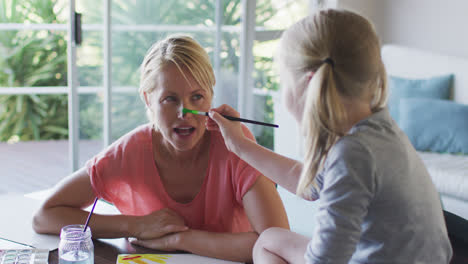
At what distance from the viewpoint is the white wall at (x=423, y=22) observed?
3998mm

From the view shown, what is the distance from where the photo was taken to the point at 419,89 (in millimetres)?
3516

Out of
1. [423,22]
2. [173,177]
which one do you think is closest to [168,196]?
[173,177]

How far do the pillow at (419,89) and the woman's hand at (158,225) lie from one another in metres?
2.53

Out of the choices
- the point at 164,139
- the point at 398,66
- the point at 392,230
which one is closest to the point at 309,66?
the point at 392,230

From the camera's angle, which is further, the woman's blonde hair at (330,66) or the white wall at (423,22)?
the white wall at (423,22)

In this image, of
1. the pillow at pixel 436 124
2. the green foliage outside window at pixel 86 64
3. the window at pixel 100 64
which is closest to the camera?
the pillow at pixel 436 124

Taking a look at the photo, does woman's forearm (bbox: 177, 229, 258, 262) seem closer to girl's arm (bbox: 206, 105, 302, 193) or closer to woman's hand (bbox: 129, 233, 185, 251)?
woman's hand (bbox: 129, 233, 185, 251)

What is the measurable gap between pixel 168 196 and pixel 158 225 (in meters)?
0.14

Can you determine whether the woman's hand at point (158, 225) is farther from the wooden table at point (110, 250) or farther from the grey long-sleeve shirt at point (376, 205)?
the grey long-sleeve shirt at point (376, 205)

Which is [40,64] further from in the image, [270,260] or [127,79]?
[270,260]

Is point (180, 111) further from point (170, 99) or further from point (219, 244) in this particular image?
point (219, 244)

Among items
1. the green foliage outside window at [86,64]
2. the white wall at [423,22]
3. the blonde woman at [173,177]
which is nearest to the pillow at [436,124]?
the white wall at [423,22]

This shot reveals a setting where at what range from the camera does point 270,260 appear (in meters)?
1.07

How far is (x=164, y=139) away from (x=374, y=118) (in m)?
0.78
